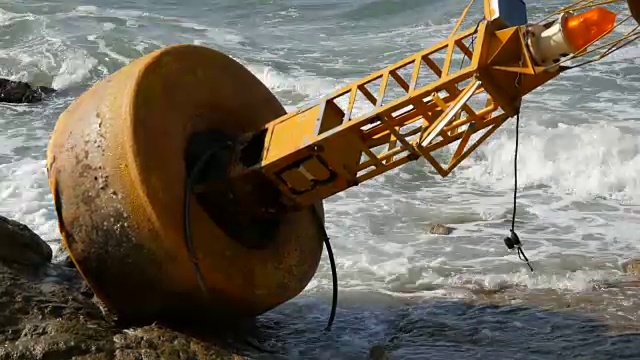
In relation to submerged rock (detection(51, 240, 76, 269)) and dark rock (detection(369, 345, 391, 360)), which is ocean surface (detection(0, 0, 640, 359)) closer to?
dark rock (detection(369, 345, 391, 360))

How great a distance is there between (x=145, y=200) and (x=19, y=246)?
1020mm

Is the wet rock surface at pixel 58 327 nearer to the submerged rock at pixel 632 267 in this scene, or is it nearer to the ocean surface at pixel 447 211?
the ocean surface at pixel 447 211

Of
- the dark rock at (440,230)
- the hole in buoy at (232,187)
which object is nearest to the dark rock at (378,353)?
the hole in buoy at (232,187)

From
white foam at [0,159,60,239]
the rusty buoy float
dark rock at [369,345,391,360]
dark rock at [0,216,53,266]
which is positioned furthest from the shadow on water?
white foam at [0,159,60,239]

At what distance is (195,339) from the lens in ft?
14.1

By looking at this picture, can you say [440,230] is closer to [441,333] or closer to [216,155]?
[441,333]

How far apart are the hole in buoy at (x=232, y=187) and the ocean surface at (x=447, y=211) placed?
711mm

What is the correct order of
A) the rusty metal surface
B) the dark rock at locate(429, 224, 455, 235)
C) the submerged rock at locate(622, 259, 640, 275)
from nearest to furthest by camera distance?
A: the rusty metal surface < the submerged rock at locate(622, 259, 640, 275) < the dark rock at locate(429, 224, 455, 235)

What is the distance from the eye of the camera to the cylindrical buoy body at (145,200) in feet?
14.1

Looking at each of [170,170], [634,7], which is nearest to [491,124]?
[634,7]

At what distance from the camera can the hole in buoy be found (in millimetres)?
4742

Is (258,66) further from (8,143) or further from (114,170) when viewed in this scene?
(114,170)

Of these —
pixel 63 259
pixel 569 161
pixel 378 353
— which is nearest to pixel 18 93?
pixel 569 161

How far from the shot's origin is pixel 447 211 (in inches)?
339
